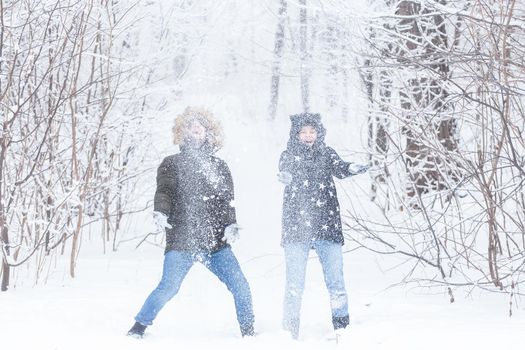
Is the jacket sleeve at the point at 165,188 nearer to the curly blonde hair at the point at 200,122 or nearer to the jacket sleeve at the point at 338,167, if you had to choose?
the curly blonde hair at the point at 200,122

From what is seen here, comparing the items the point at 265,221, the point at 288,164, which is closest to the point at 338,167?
the point at 288,164

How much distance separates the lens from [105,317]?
179 inches

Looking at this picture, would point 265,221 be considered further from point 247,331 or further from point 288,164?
point 247,331

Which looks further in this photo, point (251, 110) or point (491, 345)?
point (251, 110)

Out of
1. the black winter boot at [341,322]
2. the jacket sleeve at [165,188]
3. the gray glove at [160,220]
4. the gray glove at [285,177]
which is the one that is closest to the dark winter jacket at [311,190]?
the gray glove at [285,177]

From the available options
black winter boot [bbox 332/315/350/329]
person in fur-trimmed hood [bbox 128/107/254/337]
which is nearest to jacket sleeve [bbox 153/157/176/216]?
person in fur-trimmed hood [bbox 128/107/254/337]

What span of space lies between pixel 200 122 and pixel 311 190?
2.77 ft

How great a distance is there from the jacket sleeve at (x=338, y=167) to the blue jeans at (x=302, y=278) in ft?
1.48

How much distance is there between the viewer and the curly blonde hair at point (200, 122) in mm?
4289

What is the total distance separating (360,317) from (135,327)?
160 cm

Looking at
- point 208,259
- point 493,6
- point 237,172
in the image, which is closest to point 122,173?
point 208,259

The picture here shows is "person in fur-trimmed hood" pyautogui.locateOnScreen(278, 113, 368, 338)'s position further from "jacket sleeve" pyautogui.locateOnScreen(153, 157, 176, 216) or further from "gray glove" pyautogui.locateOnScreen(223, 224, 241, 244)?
"jacket sleeve" pyautogui.locateOnScreen(153, 157, 176, 216)

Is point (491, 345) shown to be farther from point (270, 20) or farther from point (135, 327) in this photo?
point (270, 20)

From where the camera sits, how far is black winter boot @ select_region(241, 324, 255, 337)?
13.7ft
